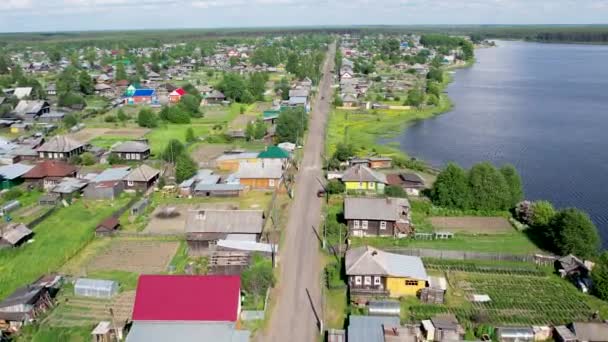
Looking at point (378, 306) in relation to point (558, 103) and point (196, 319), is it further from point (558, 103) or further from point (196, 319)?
point (558, 103)

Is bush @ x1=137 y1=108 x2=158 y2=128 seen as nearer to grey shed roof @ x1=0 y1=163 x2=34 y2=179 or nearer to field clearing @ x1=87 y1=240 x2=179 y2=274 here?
grey shed roof @ x1=0 y1=163 x2=34 y2=179

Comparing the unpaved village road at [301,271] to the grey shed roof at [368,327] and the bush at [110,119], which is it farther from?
the bush at [110,119]

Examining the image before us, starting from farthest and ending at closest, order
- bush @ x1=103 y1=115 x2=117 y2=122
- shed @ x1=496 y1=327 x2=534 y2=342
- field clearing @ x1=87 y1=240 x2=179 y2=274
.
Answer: bush @ x1=103 y1=115 x2=117 y2=122 → field clearing @ x1=87 y1=240 x2=179 y2=274 → shed @ x1=496 y1=327 x2=534 y2=342

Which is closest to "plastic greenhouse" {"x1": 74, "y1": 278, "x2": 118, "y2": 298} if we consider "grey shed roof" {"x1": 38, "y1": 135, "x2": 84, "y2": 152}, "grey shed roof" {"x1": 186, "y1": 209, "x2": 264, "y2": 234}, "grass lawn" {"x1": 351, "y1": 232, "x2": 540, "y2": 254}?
"grey shed roof" {"x1": 186, "y1": 209, "x2": 264, "y2": 234}

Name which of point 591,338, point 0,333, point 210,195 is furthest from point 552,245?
point 0,333

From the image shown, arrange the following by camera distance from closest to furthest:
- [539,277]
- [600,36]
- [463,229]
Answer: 1. [539,277]
2. [463,229]
3. [600,36]

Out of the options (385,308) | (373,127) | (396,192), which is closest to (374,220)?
(396,192)

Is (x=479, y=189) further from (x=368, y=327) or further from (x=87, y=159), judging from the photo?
(x=87, y=159)

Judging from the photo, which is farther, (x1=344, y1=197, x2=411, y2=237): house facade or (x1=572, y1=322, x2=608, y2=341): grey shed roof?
(x1=344, y1=197, x2=411, y2=237): house facade
